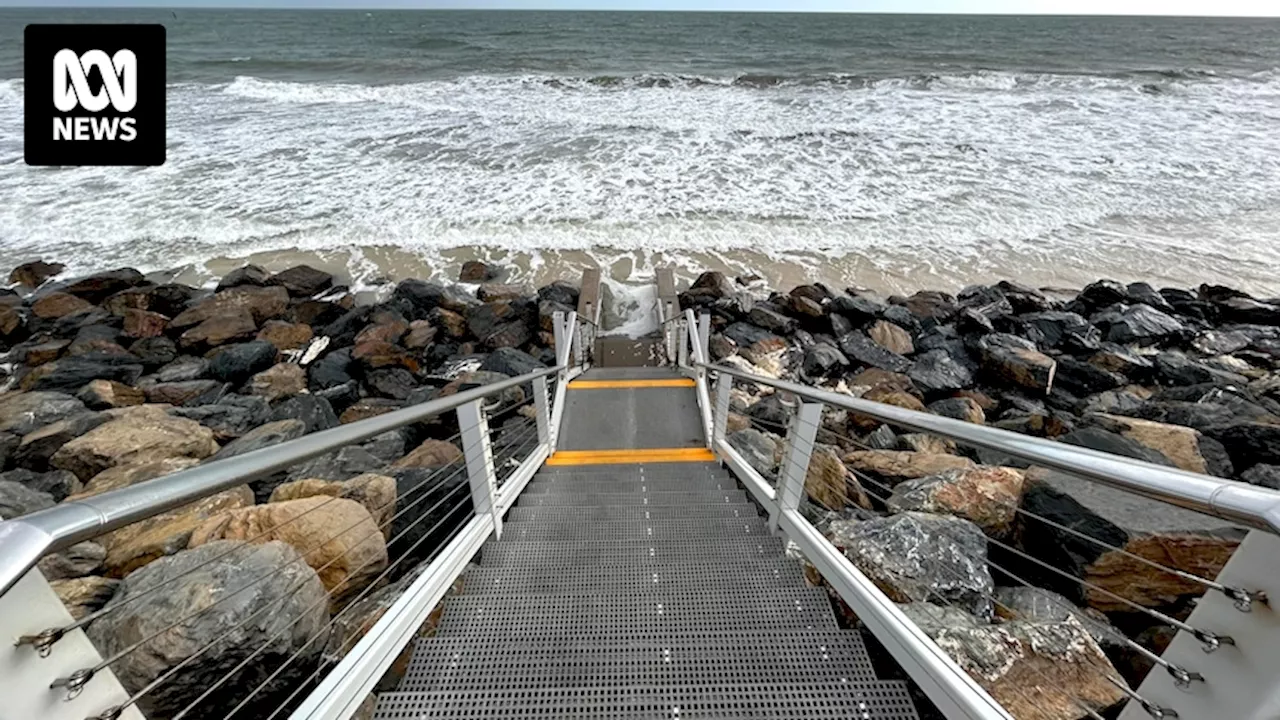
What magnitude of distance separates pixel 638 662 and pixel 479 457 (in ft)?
4.23

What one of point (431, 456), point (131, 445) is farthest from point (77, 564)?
point (131, 445)

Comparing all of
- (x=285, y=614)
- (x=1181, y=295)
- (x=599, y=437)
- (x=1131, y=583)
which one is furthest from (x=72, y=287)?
(x=1181, y=295)

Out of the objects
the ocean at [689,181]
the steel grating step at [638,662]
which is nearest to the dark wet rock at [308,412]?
the ocean at [689,181]

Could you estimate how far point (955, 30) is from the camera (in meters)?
56.3

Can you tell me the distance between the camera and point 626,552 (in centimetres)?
301

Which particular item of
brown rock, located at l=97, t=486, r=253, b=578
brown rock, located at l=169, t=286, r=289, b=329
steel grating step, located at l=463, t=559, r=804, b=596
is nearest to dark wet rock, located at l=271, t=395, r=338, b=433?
brown rock, located at l=97, t=486, r=253, b=578

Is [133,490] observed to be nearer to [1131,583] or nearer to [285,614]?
[285,614]

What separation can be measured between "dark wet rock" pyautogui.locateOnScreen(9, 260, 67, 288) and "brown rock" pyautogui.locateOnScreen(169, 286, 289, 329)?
Answer: 375cm

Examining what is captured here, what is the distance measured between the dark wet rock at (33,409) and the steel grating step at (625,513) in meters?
6.16

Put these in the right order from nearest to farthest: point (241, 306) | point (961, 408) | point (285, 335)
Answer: point (961, 408) < point (285, 335) < point (241, 306)

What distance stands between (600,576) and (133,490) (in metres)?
1.96

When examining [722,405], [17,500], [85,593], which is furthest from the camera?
[722,405]

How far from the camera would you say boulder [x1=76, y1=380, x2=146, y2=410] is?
6.75m

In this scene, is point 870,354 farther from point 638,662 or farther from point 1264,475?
point 638,662
